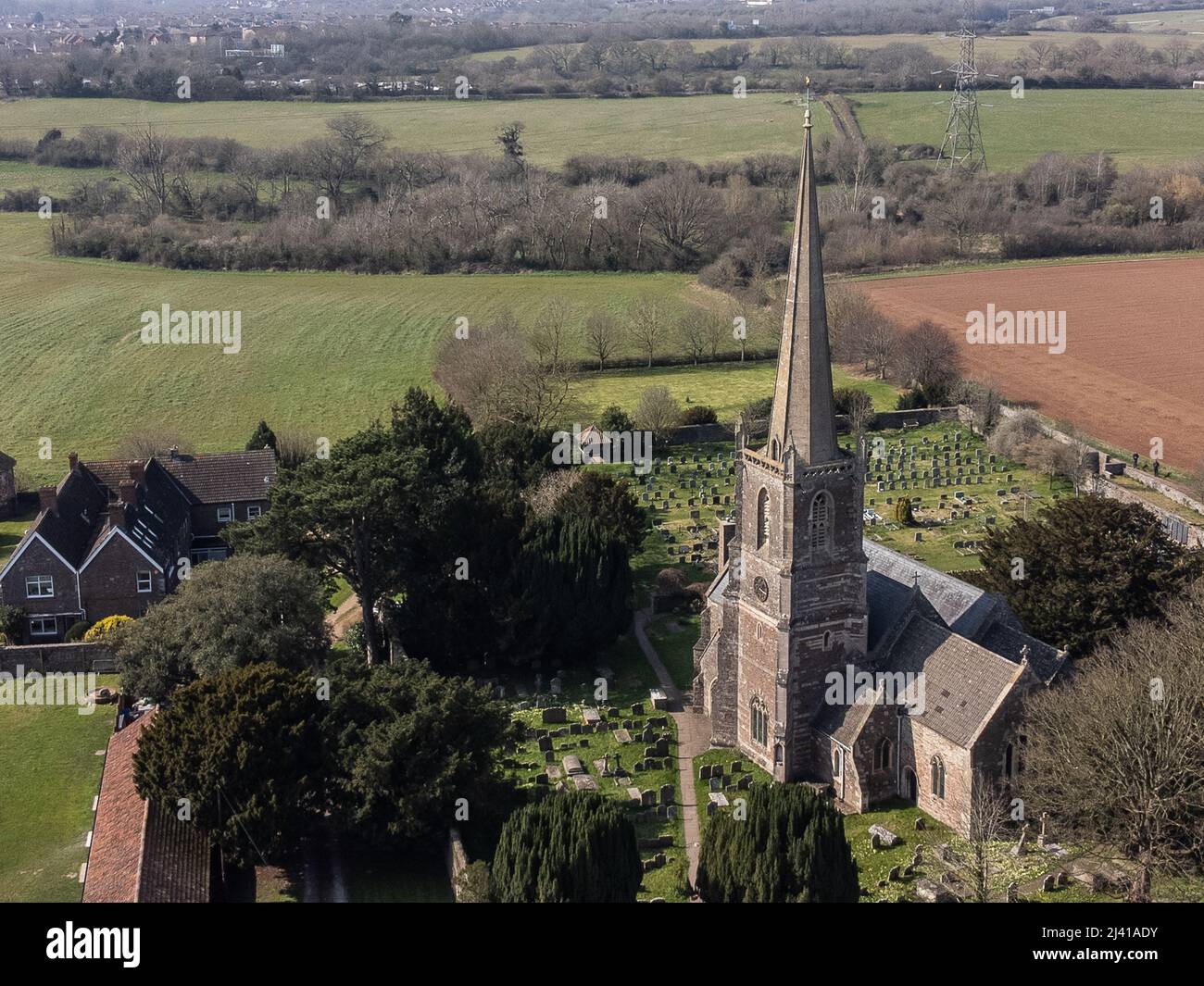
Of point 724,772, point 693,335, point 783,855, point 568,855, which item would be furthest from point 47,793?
point 693,335

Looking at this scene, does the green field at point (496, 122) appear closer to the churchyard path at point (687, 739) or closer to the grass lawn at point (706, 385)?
the grass lawn at point (706, 385)

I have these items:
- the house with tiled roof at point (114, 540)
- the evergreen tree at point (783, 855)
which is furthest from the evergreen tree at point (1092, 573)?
the house with tiled roof at point (114, 540)

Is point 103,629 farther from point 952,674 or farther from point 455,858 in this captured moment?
point 952,674

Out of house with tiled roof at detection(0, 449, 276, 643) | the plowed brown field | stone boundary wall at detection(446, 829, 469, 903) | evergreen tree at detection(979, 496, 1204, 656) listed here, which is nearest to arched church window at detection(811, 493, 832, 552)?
evergreen tree at detection(979, 496, 1204, 656)

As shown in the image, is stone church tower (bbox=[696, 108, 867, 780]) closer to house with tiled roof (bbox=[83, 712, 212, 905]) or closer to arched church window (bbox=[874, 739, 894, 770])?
arched church window (bbox=[874, 739, 894, 770])

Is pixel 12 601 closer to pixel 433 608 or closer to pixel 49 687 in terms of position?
pixel 49 687

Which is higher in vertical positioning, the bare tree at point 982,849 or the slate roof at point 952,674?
the slate roof at point 952,674

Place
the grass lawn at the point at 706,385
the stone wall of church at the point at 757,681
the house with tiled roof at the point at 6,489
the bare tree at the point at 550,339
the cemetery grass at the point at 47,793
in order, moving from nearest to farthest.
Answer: the cemetery grass at the point at 47,793, the stone wall of church at the point at 757,681, the house with tiled roof at the point at 6,489, the grass lawn at the point at 706,385, the bare tree at the point at 550,339
